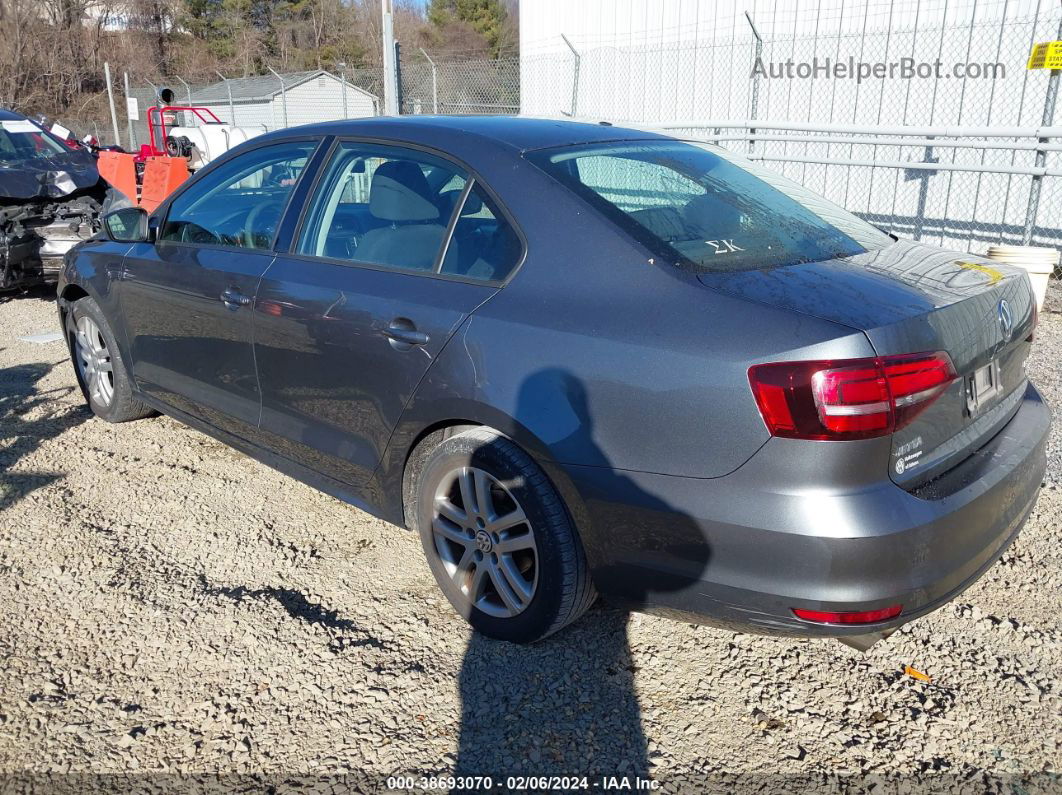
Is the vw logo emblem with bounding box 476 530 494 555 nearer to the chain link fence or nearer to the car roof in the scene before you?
the car roof

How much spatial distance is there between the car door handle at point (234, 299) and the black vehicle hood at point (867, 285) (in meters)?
1.93

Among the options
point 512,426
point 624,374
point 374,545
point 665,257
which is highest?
point 665,257

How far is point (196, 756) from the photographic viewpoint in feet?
7.80

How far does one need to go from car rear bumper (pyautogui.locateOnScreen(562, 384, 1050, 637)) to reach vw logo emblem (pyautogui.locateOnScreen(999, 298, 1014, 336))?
0.35m

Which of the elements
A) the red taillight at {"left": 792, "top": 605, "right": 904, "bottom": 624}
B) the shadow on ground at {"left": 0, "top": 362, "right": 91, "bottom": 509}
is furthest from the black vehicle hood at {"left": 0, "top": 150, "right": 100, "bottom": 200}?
the red taillight at {"left": 792, "top": 605, "right": 904, "bottom": 624}

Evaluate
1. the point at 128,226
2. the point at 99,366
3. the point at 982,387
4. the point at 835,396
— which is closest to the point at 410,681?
the point at 835,396

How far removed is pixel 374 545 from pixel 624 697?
135 centimetres

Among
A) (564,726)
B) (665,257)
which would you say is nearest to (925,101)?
(665,257)

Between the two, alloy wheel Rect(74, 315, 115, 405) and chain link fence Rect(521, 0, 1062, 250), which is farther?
chain link fence Rect(521, 0, 1062, 250)

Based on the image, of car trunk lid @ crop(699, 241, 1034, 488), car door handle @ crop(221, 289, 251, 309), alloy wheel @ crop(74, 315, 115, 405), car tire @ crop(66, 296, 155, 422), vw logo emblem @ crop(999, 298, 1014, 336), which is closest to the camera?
car trunk lid @ crop(699, 241, 1034, 488)

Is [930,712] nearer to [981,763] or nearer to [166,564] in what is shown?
[981,763]

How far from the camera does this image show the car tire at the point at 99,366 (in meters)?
4.57

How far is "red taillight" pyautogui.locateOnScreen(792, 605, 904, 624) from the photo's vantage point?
2.22 meters

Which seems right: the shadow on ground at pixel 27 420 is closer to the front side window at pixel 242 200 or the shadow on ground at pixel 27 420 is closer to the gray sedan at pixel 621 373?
the gray sedan at pixel 621 373
